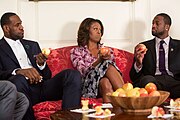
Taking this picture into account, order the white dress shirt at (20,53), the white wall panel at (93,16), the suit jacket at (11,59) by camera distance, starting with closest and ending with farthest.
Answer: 1. the suit jacket at (11,59)
2. the white dress shirt at (20,53)
3. the white wall panel at (93,16)

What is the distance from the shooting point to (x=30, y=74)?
8.94 ft

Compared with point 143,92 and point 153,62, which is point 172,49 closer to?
point 153,62

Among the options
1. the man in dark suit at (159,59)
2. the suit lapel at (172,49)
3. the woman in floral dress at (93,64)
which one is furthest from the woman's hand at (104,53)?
the suit lapel at (172,49)

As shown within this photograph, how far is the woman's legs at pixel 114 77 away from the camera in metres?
3.02

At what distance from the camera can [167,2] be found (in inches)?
153

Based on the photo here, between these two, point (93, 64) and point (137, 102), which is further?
point (93, 64)

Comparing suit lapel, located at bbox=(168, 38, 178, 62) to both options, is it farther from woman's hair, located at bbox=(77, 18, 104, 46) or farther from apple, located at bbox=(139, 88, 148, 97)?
apple, located at bbox=(139, 88, 148, 97)

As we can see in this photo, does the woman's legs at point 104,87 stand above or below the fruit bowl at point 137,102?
below

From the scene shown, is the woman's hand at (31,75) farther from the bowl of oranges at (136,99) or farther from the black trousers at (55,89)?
the bowl of oranges at (136,99)

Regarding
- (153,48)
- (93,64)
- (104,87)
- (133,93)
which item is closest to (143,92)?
(133,93)

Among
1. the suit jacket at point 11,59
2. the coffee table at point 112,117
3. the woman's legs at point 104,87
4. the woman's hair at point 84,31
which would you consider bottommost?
the woman's legs at point 104,87

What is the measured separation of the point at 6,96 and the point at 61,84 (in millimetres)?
593

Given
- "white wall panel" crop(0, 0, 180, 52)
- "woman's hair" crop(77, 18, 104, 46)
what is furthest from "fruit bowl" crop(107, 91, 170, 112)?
"white wall panel" crop(0, 0, 180, 52)

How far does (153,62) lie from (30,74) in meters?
1.25
